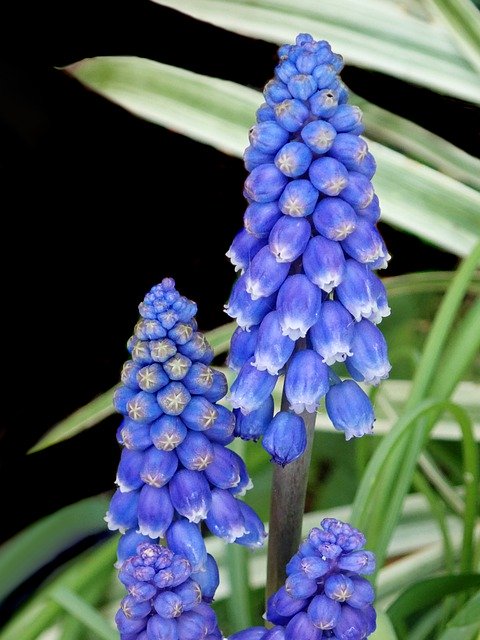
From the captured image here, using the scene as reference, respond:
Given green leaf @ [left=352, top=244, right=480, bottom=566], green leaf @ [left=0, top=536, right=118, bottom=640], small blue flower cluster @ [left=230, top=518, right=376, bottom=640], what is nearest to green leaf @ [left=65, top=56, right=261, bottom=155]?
green leaf @ [left=352, top=244, right=480, bottom=566]

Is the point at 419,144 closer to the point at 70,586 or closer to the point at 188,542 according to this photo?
the point at 70,586

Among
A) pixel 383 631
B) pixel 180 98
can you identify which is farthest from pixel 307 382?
pixel 180 98

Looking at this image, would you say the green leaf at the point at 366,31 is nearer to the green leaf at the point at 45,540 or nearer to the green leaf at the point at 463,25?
the green leaf at the point at 463,25

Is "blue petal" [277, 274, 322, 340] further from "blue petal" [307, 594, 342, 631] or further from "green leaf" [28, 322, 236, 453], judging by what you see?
"green leaf" [28, 322, 236, 453]

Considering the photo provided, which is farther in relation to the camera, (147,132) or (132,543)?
(147,132)

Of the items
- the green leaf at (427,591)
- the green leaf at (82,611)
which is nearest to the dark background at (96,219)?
the green leaf at (82,611)

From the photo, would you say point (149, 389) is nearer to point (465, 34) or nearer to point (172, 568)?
point (172, 568)

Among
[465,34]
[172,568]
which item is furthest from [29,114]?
[172,568]
